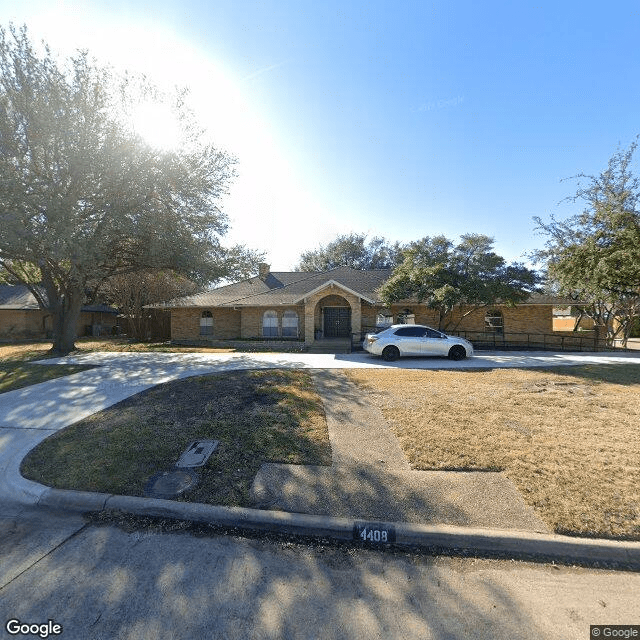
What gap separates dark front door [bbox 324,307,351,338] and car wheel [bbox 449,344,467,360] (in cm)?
777

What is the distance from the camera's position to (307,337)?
17.6 m

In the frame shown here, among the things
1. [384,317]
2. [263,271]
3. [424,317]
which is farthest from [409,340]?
[263,271]

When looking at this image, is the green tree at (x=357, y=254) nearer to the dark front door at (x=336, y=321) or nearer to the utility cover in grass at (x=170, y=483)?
the dark front door at (x=336, y=321)

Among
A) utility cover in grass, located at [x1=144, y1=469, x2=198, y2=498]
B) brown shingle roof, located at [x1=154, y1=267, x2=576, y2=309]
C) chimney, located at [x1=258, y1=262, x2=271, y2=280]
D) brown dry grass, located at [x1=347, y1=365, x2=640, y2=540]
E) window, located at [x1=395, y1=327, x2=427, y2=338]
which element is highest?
chimney, located at [x1=258, y1=262, x2=271, y2=280]

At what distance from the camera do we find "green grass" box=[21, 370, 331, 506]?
3.89m

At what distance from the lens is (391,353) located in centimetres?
1327

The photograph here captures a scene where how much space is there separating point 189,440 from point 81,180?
12.2 m

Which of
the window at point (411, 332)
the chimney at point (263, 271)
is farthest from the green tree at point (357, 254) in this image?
the window at point (411, 332)

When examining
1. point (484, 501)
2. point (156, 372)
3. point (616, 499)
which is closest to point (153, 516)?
point (484, 501)

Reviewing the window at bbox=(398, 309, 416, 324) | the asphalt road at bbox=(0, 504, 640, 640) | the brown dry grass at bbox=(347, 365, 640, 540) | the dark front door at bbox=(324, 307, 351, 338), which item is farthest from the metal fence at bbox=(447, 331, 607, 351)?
the asphalt road at bbox=(0, 504, 640, 640)

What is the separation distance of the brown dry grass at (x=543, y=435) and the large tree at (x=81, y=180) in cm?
1025

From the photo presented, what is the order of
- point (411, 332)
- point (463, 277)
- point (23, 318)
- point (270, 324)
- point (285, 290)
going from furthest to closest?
point (23, 318)
point (285, 290)
point (270, 324)
point (463, 277)
point (411, 332)

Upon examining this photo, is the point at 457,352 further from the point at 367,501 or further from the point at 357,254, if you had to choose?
the point at 357,254

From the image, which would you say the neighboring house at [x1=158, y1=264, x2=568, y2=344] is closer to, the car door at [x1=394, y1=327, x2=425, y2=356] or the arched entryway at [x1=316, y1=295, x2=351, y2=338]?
the arched entryway at [x1=316, y1=295, x2=351, y2=338]
